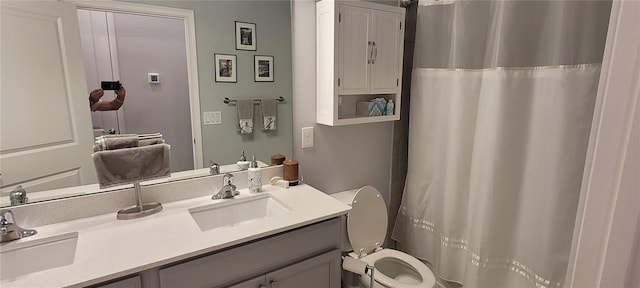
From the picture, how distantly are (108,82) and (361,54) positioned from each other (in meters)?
1.24

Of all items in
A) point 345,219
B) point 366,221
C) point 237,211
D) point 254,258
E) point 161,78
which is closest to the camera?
point 254,258

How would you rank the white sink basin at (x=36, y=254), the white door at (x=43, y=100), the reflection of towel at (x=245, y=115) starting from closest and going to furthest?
1. the white sink basin at (x=36, y=254)
2. the white door at (x=43, y=100)
3. the reflection of towel at (x=245, y=115)

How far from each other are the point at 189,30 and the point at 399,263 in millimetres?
1742

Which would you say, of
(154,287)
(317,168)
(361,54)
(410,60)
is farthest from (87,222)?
(410,60)

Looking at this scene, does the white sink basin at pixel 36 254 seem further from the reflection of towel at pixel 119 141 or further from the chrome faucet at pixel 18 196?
the reflection of towel at pixel 119 141

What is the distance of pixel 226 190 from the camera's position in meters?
1.59

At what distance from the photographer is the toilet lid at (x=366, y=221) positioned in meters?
1.83

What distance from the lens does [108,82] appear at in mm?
1370

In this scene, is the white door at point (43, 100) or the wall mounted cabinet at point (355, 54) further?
the wall mounted cabinet at point (355, 54)

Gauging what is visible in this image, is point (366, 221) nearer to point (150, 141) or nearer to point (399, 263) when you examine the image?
point (399, 263)

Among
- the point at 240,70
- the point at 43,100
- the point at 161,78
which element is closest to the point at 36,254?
the point at 43,100

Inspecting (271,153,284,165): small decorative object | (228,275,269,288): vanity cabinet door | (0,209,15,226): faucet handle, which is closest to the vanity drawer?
(228,275,269,288): vanity cabinet door

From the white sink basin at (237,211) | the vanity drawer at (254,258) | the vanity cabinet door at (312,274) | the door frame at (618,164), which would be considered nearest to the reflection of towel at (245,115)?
the white sink basin at (237,211)

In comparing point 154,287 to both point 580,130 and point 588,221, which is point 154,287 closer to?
point 588,221
